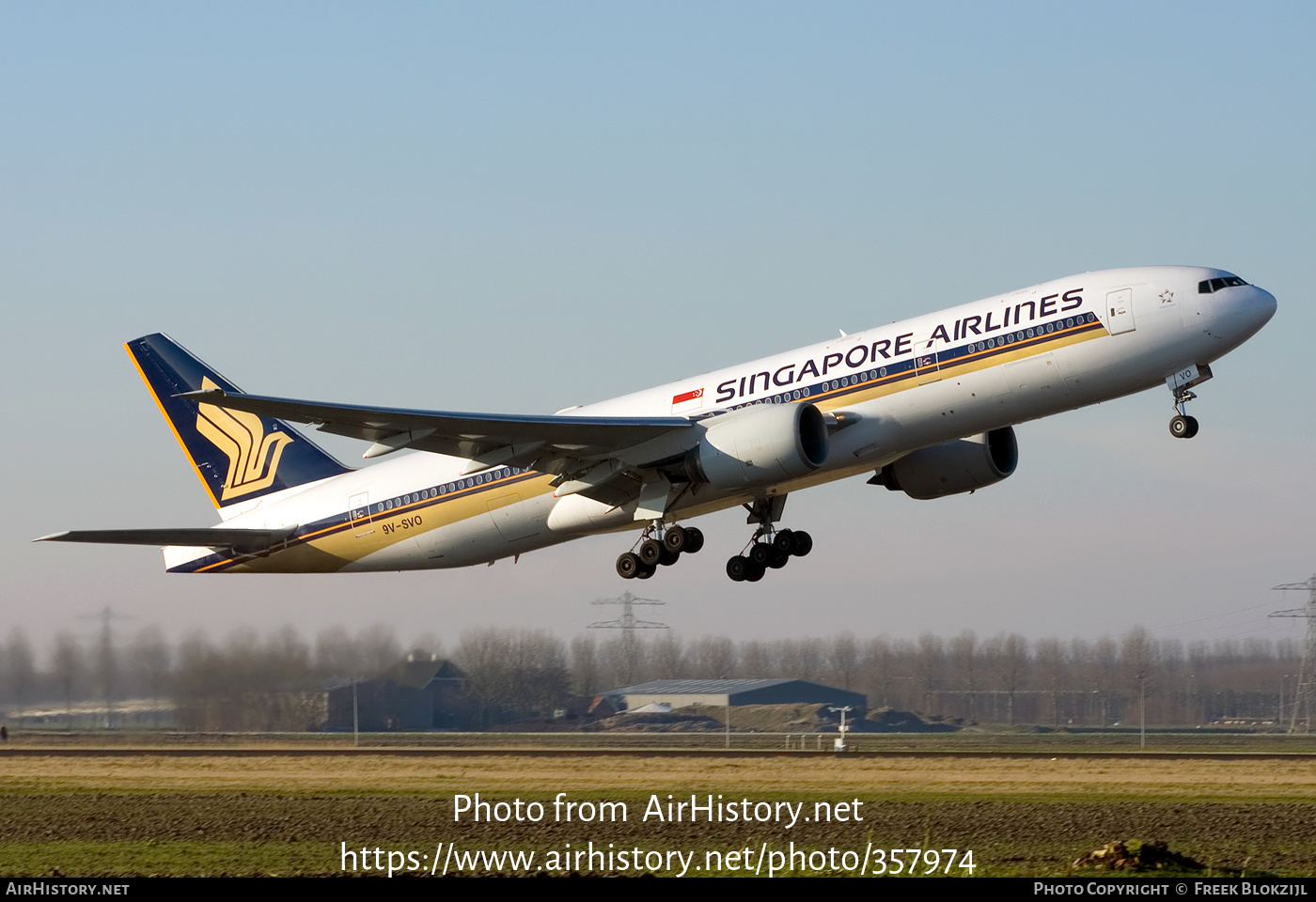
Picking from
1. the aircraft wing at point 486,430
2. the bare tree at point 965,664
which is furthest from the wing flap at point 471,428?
the bare tree at point 965,664

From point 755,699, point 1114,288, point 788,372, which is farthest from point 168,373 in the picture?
point 755,699

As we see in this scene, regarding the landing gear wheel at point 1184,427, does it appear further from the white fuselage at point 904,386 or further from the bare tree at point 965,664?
the bare tree at point 965,664

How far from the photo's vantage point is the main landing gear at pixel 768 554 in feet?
119

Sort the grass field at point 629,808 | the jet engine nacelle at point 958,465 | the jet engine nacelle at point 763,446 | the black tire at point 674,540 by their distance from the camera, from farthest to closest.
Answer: the jet engine nacelle at point 958,465
the black tire at point 674,540
the jet engine nacelle at point 763,446
the grass field at point 629,808

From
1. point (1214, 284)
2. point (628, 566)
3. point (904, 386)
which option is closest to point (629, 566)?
point (628, 566)

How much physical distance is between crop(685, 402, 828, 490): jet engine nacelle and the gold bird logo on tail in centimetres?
1392

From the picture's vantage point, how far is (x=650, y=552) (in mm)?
34875

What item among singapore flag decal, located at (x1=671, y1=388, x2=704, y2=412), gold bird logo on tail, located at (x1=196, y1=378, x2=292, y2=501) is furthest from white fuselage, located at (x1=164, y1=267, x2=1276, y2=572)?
gold bird logo on tail, located at (x1=196, y1=378, x2=292, y2=501)

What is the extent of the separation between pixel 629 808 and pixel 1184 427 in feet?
46.6

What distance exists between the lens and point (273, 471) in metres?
39.9

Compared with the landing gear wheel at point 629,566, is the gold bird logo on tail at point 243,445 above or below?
above

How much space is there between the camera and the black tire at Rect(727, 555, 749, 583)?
3631 centimetres

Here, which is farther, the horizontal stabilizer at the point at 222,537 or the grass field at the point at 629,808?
the horizontal stabilizer at the point at 222,537

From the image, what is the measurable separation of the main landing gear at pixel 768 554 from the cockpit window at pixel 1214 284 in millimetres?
11303
